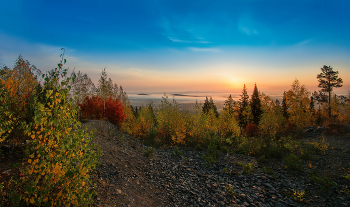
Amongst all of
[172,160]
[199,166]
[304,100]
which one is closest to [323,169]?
[199,166]

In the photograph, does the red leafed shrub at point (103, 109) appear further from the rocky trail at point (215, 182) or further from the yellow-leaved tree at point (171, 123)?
the rocky trail at point (215, 182)

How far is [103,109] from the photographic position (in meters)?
17.9

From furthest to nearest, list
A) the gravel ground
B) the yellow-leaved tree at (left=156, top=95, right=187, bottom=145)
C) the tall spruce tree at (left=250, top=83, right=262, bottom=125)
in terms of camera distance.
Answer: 1. the tall spruce tree at (left=250, top=83, right=262, bottom=125)
2. the yellow-leaved tree at (left=156, top=95, right=187, bottom=145)
3. the gravel ground

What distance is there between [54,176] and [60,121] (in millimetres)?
992

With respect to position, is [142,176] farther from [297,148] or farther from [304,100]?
[304,100]

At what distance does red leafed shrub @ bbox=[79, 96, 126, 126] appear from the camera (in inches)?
669

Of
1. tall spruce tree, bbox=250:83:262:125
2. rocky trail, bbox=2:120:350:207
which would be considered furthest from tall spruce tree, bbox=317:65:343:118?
rocky trail, bbox=2:120:350:207

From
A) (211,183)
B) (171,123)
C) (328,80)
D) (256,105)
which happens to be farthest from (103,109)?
(328,80)

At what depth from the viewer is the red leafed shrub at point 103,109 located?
55.7ft

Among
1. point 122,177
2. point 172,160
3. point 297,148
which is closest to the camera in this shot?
point 122,177

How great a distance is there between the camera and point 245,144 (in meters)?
12.2

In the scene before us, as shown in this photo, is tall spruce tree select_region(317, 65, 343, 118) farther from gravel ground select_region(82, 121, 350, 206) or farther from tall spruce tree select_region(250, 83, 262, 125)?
gravel ground select_region(82, 121, 350, 206)

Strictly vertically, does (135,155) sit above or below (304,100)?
below

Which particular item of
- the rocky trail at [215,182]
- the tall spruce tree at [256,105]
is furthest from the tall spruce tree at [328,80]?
the rocky trail at [215,182]
